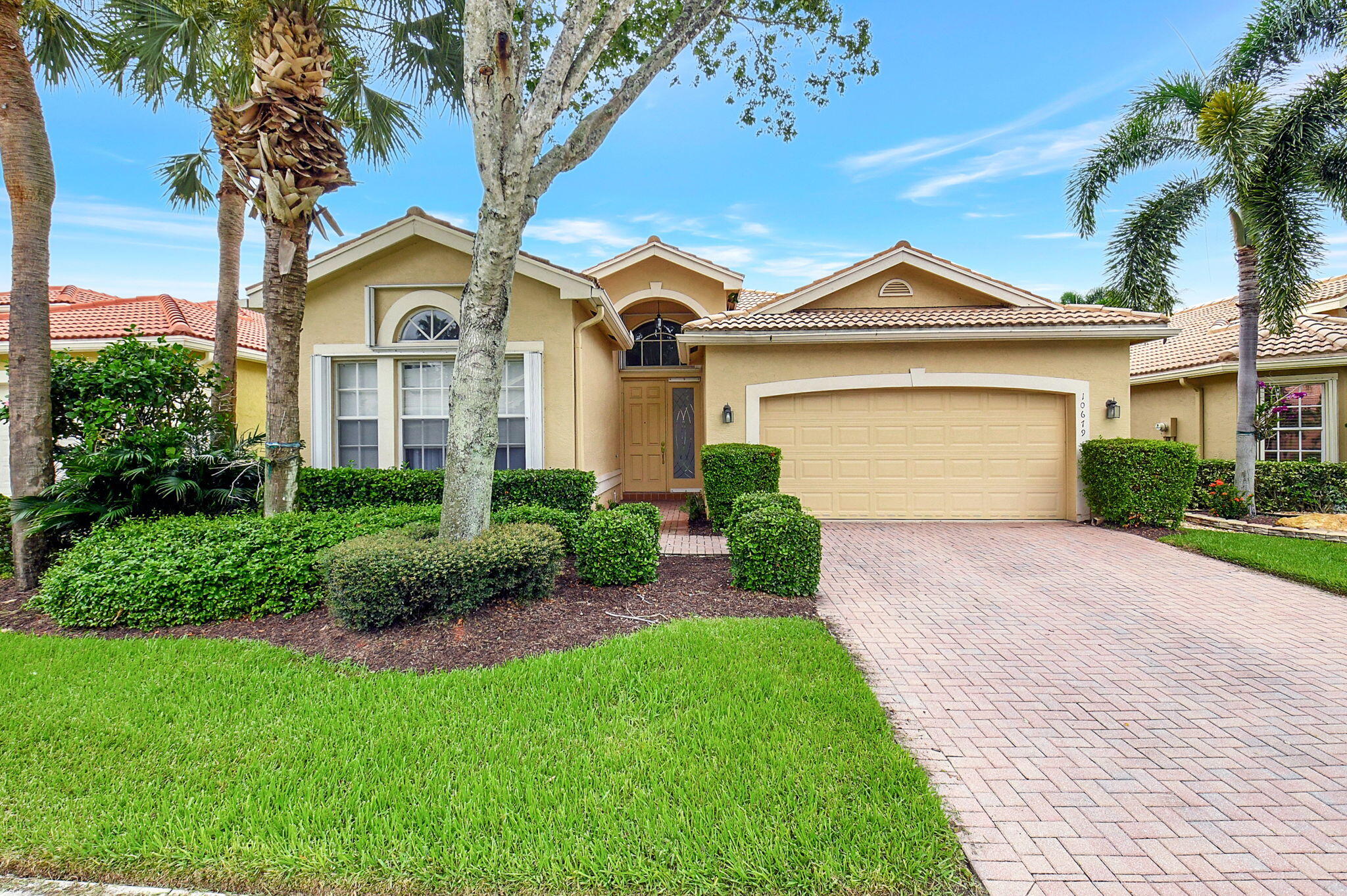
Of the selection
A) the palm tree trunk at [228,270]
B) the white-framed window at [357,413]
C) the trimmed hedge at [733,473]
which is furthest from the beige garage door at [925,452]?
the palm tree trunk at [228,270]

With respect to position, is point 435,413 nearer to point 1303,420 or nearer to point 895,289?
point 895,289

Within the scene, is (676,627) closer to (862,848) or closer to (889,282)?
(862,848)

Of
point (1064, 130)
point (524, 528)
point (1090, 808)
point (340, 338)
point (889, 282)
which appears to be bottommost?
point (1090, 808)

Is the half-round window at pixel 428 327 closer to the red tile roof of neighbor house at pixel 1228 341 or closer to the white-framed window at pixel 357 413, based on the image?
the white-framed window at pixel 357 413

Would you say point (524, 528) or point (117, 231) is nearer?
point (524, 528)

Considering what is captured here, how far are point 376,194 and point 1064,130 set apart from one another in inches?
562

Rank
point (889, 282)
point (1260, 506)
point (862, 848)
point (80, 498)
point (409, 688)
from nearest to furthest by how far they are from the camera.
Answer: point (862, 848), point (409, 688), point (80, 498), point (1260, 506), point (889, 282)

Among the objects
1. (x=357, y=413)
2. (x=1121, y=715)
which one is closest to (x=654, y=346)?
(x=357, y=413)

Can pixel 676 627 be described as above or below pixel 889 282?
below

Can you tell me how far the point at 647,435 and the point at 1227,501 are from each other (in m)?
11.4

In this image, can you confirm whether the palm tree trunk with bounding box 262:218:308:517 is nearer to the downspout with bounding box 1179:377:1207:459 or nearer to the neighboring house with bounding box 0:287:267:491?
the neighboring house with bounding box 0:287:267:491

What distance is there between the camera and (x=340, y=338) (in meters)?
8.72

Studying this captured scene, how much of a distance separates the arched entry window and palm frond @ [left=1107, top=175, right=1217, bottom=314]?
9328 mm

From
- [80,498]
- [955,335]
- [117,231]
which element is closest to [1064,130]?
[955,335]
